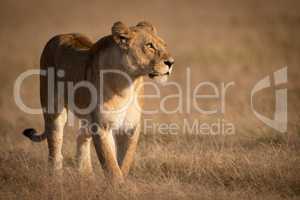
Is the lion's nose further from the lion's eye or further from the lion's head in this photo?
the lion's eye

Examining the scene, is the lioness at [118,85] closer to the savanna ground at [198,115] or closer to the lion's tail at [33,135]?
the savanna ground at [198,115]

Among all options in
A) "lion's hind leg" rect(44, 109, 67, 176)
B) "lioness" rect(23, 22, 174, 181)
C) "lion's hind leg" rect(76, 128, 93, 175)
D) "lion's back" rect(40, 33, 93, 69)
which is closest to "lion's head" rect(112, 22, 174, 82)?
"lioness" rect(23, 22, 174, 181)

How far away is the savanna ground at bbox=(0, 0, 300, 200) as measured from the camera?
662 centimetres

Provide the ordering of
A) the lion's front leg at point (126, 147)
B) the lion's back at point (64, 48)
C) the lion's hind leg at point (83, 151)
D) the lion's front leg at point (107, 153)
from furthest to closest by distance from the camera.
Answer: the lion's back at point (64, 48)
the lion's hind leg at point (83, 151)
the lion's front leg at point (126, 147)
the lion's front leg at point (107, 153)

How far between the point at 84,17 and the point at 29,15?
9.39 feet

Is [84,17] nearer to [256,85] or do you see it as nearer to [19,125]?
[256,85]

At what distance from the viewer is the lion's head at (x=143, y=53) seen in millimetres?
6844

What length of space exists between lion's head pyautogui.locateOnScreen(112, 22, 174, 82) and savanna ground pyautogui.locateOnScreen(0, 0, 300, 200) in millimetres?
1051

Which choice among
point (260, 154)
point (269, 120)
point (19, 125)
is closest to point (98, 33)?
point (19, 125)

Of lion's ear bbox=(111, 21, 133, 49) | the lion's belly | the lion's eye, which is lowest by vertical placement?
the lion's belly

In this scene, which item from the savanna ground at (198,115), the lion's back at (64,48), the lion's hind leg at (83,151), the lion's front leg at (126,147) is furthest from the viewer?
the lion's back at (64,48)

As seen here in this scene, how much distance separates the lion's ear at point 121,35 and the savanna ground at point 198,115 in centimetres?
132

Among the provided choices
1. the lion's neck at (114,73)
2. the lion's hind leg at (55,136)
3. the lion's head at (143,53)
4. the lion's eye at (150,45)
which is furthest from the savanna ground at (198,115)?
the lion's eye at (150,45)

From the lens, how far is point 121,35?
274 inches
